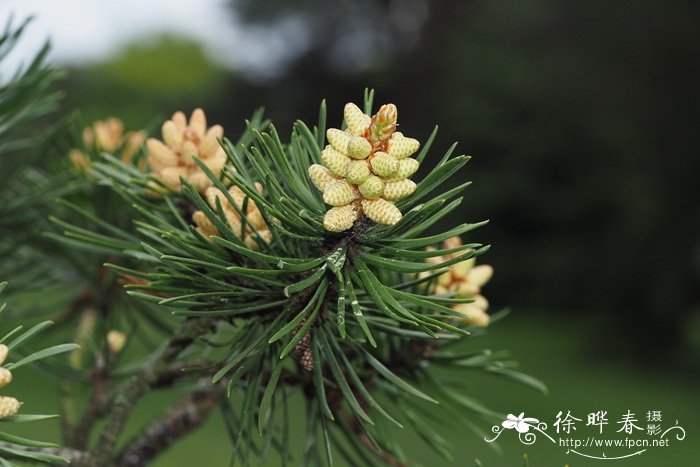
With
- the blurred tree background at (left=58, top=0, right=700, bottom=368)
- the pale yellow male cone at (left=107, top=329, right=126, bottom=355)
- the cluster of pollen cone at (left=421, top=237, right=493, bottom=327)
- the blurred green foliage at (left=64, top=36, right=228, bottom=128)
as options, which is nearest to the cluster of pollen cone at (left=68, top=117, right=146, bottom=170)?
the pale yellow male cone at (left=107, top=329, right=126, bottom=355)

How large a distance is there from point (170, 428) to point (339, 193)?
0.72ft

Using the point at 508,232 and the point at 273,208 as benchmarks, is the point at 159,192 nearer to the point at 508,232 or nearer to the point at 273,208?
the point at 273,208

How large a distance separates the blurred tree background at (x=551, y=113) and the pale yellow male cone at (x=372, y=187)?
15.9 feet

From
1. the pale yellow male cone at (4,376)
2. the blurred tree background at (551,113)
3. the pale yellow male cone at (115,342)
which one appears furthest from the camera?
the blurred tree background at (551,113)

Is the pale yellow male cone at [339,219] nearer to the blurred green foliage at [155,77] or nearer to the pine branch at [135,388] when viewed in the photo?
the pine branch at [135,388]

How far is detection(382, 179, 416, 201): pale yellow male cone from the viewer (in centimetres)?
31

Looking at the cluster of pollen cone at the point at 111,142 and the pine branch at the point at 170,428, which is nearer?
the pine branch at the point at 170,428

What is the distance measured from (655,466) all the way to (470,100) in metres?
4.47

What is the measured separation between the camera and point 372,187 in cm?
31

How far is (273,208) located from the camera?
31 centimetres

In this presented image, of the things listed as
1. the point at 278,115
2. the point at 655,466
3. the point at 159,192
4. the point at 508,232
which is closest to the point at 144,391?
the point at 159,192

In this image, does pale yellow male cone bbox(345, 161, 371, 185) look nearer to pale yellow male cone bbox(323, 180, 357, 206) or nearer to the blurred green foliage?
pale yellow male cone bbox(323, 180, 357, 206)

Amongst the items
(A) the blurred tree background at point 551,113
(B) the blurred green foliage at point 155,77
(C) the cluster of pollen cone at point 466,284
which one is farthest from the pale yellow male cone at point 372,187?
(B) the blurred green foliage at point 155,77

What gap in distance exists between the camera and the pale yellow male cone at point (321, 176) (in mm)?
325
